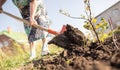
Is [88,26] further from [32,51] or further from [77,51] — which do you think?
Result: [32,51]

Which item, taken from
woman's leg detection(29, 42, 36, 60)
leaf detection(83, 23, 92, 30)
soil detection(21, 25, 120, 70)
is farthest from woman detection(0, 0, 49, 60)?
leaf detection(83, 23, 92, 30)

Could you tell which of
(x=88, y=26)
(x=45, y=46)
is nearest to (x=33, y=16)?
(x=45, y=46)

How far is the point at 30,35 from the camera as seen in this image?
22.1 feet

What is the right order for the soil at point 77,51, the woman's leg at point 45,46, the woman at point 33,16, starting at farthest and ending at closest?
the woman's leg at point 45,46 → the woman at point 33,16 → the soil at point 77,51

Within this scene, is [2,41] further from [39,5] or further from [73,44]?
[73,44]

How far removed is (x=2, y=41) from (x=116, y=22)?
1413cm

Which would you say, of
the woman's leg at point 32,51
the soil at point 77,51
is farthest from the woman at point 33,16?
the soil at point 77,51

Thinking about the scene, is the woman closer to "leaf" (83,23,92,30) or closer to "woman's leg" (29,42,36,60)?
"woman's leg" (29,42,36,60)

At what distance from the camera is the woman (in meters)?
5.98

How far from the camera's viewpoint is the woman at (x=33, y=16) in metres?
5.98

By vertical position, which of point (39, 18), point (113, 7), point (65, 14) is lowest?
point (113, 7)

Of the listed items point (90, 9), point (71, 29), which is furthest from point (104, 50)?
point (71, 29)

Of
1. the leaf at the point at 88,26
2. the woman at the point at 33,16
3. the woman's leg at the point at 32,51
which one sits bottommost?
the woman's leg at the point at 32,51

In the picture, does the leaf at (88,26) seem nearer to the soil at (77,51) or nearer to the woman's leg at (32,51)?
the soil at (77,51)
